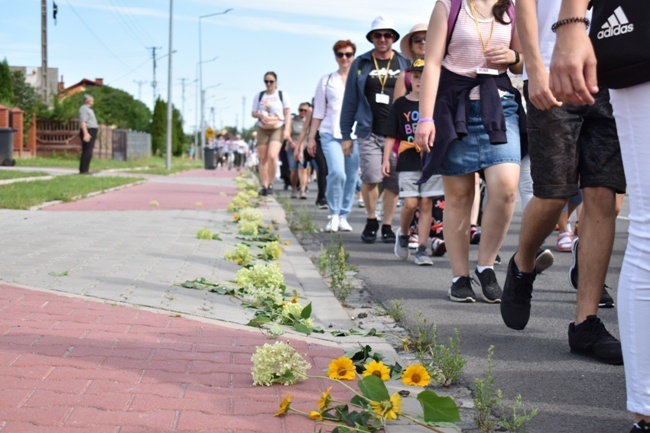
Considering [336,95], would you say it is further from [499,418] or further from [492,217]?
[499,418]

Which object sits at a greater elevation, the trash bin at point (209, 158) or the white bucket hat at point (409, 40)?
the white bucket hat at point (409, 40)

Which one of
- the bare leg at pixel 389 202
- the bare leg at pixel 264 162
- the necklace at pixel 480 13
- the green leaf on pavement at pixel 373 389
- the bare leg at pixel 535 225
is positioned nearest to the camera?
the green leaf on pavement at pixel 373 389

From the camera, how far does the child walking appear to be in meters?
9.08

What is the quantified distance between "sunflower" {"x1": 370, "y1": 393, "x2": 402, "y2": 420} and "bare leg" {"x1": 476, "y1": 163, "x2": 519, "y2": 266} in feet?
10.2

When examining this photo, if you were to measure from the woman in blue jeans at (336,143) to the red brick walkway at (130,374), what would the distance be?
275 inches

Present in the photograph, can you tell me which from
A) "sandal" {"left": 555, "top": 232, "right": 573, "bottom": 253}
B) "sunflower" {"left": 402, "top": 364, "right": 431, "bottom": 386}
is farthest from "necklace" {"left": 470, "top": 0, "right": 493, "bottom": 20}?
"sandal" {"left": 555, "top": 232, "right": 573, "bottom": 253}

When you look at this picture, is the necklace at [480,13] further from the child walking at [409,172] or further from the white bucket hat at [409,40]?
the white bucket hat at [409,40]

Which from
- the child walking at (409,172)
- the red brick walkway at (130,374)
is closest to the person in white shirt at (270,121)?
the child walking at (409,172)

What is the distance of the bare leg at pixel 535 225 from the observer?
195 inches

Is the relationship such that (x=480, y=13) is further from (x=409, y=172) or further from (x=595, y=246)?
(x=409, y=172)

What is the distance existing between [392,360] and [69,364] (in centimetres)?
134

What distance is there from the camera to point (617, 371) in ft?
14.9

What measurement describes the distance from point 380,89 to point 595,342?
6415 mm

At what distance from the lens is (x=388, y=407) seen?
328 centimetres
